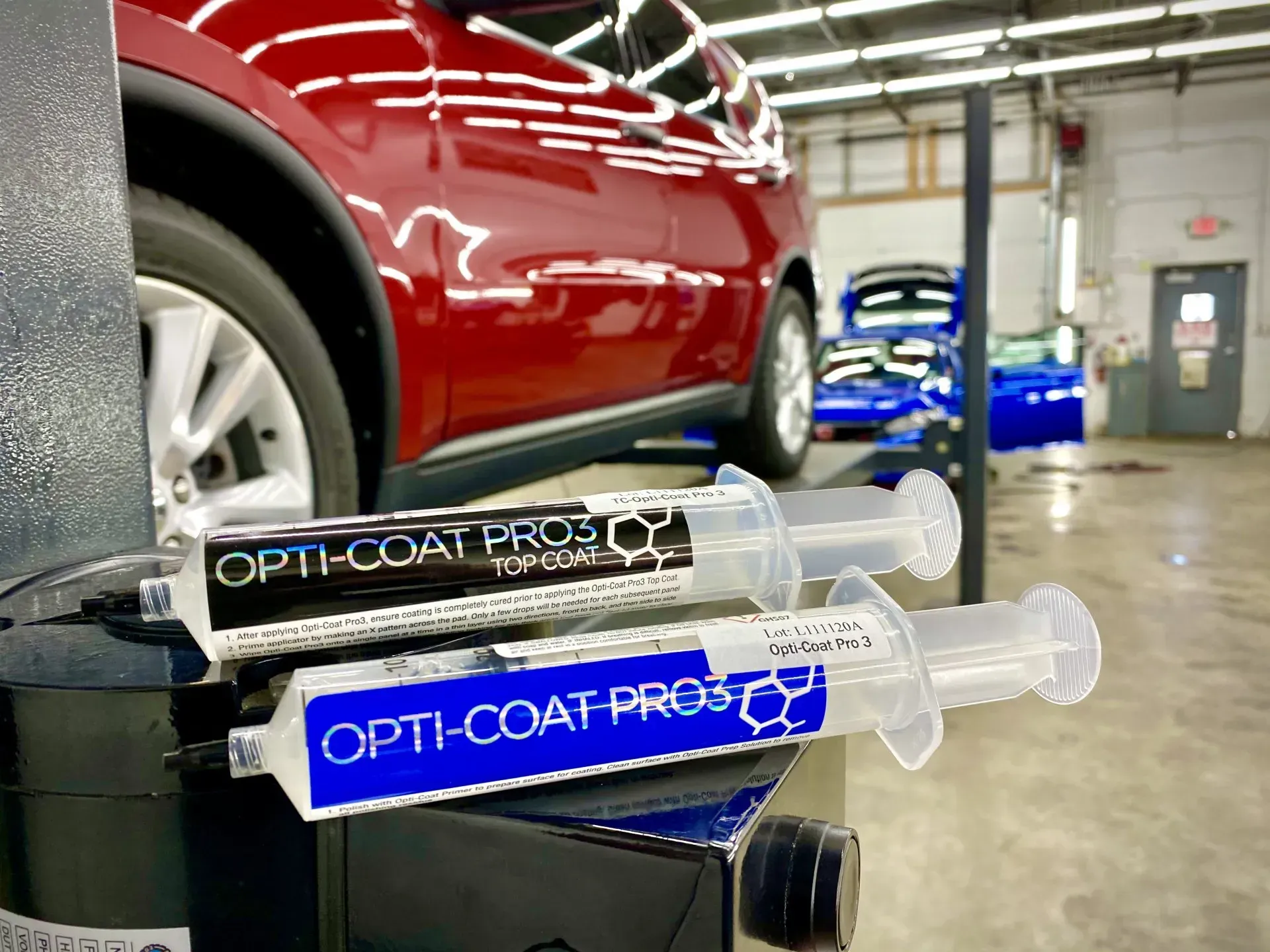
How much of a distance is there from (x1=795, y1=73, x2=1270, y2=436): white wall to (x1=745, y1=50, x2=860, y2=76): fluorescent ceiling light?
2.45 meters

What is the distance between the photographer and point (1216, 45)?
812cm

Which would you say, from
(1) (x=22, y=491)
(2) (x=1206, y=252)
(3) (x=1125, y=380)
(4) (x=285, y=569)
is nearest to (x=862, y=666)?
(4) (x=285, y=569)

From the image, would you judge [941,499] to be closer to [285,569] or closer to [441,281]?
[285,569]

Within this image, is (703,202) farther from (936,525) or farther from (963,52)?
(963,52)

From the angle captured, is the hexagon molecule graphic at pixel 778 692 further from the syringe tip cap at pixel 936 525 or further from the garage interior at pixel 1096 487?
the garage interior at pixel 1096 487

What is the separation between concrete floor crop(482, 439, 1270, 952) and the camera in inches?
58.0

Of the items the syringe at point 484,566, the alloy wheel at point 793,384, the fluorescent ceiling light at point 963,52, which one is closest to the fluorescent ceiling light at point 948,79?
the fluorescent ceiling light at point 963,52

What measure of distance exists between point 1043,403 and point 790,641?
16.7ft

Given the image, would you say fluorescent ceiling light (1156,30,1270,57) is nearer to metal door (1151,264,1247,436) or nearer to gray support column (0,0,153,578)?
metal door (1151,264,1247,436)

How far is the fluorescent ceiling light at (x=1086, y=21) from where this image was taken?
707 cm

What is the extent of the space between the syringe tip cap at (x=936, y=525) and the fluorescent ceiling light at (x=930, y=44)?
832 cm

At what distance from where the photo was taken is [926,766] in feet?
6.49

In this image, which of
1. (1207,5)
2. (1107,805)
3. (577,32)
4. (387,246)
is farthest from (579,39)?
(1207,5)

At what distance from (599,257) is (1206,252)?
10.5 m
